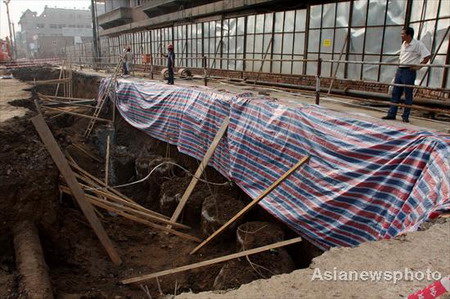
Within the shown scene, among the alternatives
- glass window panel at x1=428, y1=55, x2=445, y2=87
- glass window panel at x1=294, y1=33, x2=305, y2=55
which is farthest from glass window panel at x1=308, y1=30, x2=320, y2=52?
glass window panel at x1=428, y1=55, x2=445, y2=87

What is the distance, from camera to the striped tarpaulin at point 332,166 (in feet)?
13.1

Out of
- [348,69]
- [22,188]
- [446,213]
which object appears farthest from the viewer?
[348,69]

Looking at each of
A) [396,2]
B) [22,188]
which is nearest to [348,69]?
[396,2]

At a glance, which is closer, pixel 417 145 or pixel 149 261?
pixel 417 145

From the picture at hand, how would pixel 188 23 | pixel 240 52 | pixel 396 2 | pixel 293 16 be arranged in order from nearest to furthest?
pixel 396 2 < pixel 293 16 < pixel 240 52 < pixel 188 23

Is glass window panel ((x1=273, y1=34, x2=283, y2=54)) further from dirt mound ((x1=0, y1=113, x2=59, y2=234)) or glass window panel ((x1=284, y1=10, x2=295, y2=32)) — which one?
dirt mound ((x1=0, y1=113, x2=59, y2=234))

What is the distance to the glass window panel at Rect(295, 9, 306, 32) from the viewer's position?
12141 millimetres

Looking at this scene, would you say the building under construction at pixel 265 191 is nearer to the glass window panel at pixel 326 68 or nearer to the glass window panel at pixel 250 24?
the glass window panel at pixel 326 68

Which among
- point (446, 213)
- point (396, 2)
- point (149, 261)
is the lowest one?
point (149, 261)

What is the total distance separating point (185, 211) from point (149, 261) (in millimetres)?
Result: 1405

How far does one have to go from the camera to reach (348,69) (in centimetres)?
1071

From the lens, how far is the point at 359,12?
10.2 m

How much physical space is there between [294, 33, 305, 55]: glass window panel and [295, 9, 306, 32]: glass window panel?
204mm

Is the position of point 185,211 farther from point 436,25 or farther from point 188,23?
point 188,23
